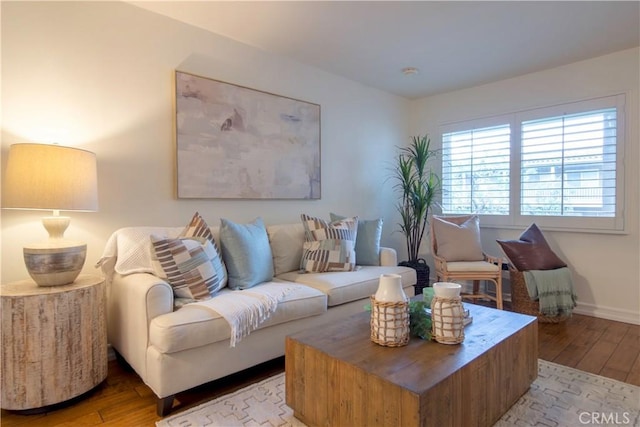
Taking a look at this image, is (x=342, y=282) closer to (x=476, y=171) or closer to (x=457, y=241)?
(x=457, y=241)

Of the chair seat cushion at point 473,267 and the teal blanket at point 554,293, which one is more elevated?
the chair seat cushion at point 473,267

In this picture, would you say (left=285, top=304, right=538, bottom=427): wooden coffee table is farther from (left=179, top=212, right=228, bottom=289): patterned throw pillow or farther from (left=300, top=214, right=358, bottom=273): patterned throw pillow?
(left=300, top=214, right=358, bottom=273): patterned throw pillow

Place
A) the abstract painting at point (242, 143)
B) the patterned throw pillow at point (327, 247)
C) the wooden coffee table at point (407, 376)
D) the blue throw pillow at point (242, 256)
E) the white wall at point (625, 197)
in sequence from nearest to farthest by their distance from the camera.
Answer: the wooden coffee table at point (407, 376)
the blue throw pillow at point (242, 256)
the abstract painting at point (242, 143)
the patterned throw pillow at point (327, 247)
the white wall at point (625, 197)

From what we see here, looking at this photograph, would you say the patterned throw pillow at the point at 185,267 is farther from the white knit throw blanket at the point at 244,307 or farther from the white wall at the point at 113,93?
the white wall at the point at 113,93

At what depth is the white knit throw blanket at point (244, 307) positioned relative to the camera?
1850 mm

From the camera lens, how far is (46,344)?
171cm

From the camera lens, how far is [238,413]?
1.73 metres

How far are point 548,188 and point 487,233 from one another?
78cm

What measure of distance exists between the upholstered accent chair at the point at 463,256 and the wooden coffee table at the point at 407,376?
1.39 m

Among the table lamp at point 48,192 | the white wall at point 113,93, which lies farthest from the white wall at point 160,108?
the table lamp at point 48,192

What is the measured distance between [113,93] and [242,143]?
99 centimetres

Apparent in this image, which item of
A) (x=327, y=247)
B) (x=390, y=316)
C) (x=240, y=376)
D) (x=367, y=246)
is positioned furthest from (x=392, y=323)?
(x=367, y=246)

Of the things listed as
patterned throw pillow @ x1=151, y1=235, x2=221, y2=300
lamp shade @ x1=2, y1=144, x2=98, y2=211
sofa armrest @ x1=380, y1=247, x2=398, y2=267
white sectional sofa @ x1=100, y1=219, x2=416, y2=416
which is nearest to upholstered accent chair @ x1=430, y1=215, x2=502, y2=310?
sofa armrest @ x1=380, y1=247, x2=398, y2=267

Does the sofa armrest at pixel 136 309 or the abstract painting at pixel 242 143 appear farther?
the abstract painting at pixel 242 143
